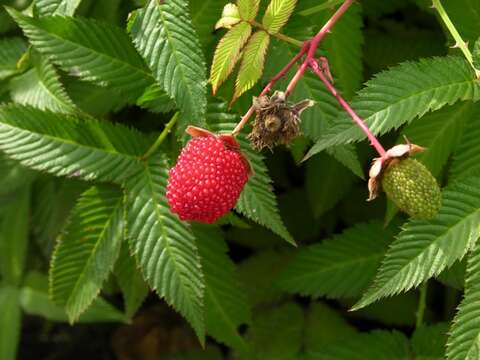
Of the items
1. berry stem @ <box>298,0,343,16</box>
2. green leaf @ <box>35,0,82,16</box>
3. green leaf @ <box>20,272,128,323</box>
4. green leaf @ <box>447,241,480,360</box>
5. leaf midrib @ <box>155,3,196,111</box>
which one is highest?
berry stem @ <box>298,0,343,16</box>

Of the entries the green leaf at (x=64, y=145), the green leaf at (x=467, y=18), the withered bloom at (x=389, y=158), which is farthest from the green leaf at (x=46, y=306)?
the green leaf at (x=467, y=18)

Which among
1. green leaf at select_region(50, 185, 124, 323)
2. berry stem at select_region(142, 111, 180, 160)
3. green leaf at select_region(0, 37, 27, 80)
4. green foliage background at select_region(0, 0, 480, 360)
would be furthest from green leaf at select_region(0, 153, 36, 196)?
berry stem at select_region(142, 111, 180, 160)

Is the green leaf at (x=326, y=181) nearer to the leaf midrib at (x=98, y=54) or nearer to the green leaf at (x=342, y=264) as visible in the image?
the green leaf at (x=342, y=264)

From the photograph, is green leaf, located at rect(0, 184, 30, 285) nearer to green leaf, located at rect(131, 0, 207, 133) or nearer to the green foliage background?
the green foliage background

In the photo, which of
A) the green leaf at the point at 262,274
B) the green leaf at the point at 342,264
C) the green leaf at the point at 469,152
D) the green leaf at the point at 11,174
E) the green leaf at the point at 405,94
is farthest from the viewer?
the green leaf at the point at 262,274

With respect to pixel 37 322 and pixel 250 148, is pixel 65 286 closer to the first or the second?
pixel 250 148

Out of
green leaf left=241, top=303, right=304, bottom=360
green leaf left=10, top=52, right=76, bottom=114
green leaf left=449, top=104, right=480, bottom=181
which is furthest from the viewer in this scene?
green leaf left=241, top=303, right=304, bottom=360
